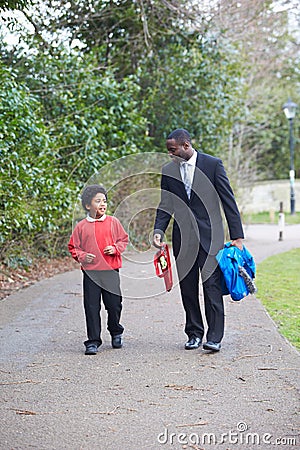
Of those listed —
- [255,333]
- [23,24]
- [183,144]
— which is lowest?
[255,333]

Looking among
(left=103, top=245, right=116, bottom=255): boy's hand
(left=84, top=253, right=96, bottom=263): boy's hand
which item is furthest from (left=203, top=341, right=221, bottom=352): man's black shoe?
(left=84, top=253, right=96, bottom=263): boy's hand

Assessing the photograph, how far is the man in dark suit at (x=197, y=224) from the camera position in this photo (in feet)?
21.4

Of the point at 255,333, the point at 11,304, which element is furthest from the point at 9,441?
the point at 11,304

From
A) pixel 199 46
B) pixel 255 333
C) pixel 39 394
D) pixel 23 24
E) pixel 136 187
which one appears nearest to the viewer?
pixel 39 394

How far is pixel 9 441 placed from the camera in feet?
13.7

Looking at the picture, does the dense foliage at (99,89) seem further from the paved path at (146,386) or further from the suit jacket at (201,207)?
the paved path at (146,386)

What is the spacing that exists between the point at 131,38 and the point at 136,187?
3.66m

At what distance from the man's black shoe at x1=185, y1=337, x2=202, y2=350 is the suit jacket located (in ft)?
2.71

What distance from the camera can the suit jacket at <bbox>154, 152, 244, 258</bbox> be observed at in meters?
6.52

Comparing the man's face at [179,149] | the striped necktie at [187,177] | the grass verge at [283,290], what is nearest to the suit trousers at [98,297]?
the striped necktie at [187,177]

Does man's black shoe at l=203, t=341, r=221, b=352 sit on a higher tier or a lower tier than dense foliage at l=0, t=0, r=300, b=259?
lower

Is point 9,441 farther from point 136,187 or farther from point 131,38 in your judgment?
point 131,38

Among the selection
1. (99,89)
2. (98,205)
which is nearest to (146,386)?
(98,205)

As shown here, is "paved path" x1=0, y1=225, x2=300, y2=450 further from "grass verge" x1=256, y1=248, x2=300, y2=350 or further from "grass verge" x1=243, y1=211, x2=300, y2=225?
"grass verge" x1=243, y1=211, x2=300, y2=225
